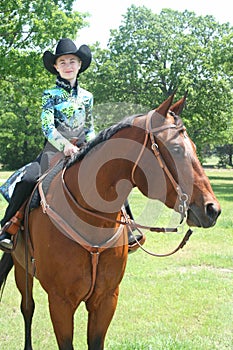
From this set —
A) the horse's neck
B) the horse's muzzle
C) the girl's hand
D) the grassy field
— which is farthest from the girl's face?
the horse's muzzle

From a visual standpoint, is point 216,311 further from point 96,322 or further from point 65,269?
point 65,269

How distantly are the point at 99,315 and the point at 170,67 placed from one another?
3640 cm

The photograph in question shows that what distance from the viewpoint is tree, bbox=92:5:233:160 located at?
36.0m

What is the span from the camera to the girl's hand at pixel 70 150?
344cm

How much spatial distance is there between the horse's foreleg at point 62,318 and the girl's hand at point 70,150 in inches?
41.9

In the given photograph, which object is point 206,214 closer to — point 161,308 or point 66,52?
point 66,52

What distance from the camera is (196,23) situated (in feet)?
132

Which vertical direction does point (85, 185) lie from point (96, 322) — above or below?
above

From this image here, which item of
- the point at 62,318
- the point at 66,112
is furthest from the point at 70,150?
the point at 62,318


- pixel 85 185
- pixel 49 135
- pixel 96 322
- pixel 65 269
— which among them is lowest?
pixel 96 322

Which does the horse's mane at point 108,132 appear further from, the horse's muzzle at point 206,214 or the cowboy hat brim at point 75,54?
the cowboy hat brim at point 75,54

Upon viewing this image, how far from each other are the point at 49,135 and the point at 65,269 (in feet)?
3.53

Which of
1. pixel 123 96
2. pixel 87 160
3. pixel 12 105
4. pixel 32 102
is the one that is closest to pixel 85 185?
pixel 87 160

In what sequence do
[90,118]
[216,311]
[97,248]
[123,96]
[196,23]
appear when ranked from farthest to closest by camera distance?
[196,23]
[123,96]
[216,311]
[90,118]
[97,248]
